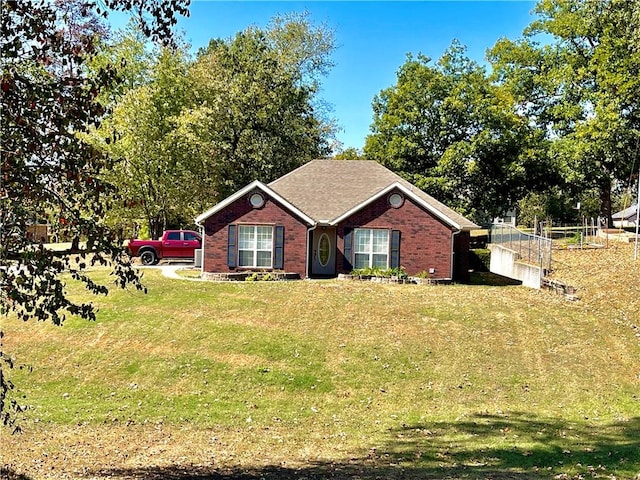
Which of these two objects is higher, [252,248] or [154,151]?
[154,151]

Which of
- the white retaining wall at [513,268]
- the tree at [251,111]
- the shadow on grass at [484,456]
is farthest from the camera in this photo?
the tree at [251,111]

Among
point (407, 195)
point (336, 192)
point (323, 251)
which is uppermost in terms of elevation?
point (336, 192)

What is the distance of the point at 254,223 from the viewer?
2534 cm

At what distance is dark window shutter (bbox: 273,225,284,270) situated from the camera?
25.4m

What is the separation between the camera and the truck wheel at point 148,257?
96.2 ft

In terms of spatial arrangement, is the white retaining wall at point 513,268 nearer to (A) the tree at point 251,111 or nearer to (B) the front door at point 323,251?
(B) the front door at point 323,251

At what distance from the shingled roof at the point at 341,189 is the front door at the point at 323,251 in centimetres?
76

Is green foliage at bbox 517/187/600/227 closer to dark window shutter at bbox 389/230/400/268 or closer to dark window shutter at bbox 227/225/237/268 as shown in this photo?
dark window shutter at bbox 389/230/400/268

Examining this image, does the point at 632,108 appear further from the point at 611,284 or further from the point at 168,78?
the point at 168,78

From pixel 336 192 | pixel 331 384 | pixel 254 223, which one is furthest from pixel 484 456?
pixel 336 192

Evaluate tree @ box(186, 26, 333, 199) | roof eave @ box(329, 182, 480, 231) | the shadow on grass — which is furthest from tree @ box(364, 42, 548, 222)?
the shadow on grass

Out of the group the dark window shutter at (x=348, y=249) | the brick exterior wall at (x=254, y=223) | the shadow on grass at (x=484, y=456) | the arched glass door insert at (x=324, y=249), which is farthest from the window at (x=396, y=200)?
the shadow on grass at (x=484, y=456)

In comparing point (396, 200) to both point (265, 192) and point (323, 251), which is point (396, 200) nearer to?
point (323, 251)

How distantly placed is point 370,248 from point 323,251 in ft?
7.33
